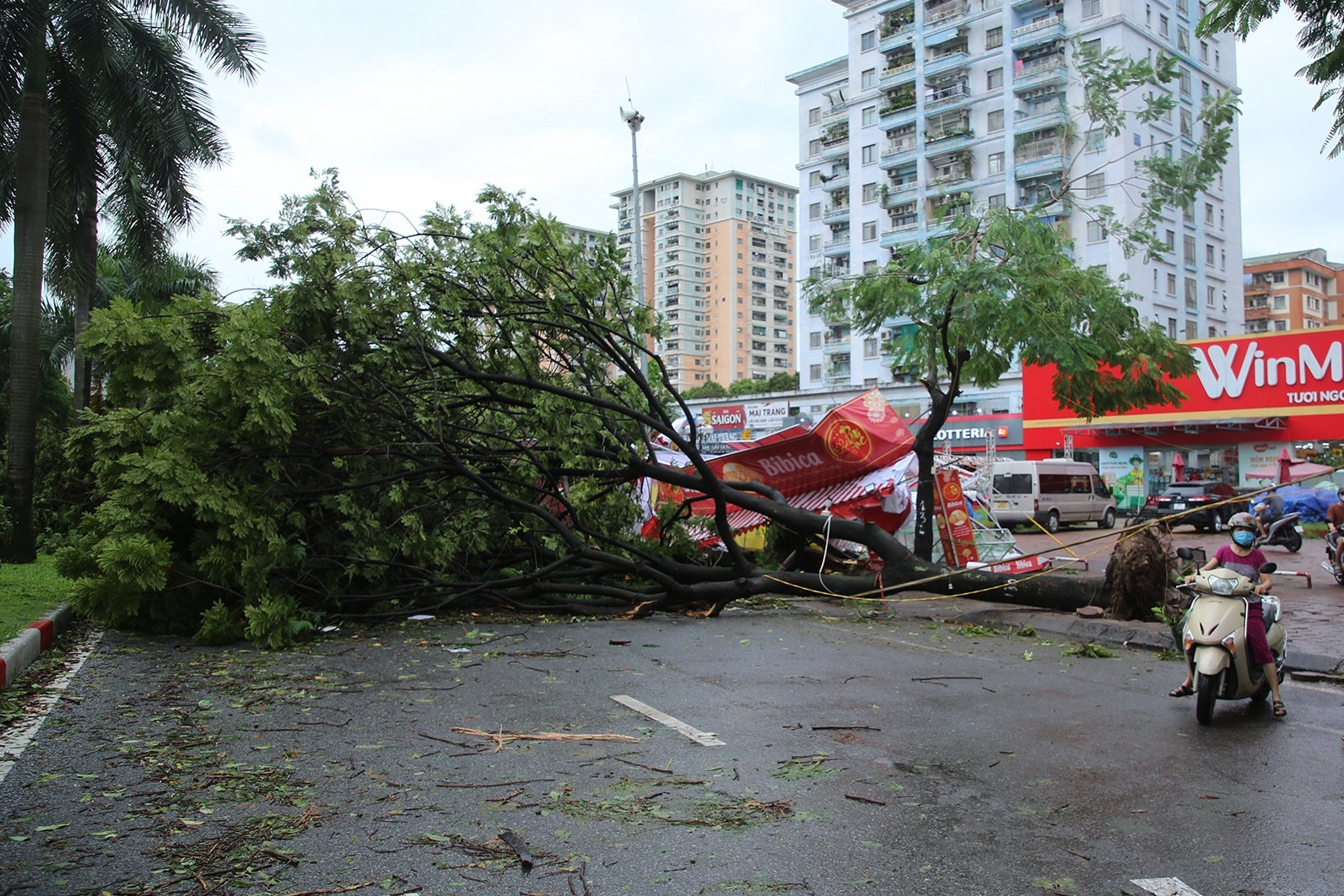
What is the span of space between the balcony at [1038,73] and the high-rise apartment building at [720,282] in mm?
68963

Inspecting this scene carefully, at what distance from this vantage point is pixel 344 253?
420 inches

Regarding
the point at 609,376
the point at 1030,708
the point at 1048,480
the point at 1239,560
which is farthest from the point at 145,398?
the point at 1048,480

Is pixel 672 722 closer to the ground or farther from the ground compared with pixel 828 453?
closer to the ground

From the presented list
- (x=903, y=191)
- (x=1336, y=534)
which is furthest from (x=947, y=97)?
(x=1336, y=534)

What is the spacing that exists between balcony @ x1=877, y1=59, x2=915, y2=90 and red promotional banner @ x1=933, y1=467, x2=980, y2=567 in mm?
53464

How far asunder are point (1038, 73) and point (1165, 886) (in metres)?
60.1

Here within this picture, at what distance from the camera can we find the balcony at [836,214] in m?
68.9

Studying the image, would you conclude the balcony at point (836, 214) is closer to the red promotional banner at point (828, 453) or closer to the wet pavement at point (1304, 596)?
the wet pavement at point (1304, 596)

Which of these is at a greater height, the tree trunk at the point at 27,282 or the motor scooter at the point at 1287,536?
the tree trunk at the point at 27,282

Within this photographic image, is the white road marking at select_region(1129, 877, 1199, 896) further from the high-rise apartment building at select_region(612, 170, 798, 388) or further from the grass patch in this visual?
the high-rise apartment building at select_region(612, 170, 798, 388)

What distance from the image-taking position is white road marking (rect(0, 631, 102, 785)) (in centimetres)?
539

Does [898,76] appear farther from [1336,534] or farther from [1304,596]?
[1304,596]

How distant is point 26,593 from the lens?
38.7 feet

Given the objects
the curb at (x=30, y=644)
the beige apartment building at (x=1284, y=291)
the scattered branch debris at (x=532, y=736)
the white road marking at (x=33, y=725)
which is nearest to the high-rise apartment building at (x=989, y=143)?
the curb at (x=30, y=644)
